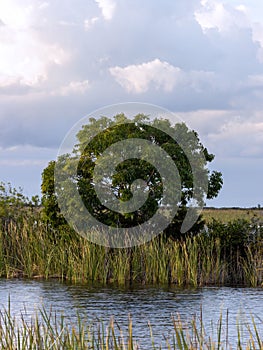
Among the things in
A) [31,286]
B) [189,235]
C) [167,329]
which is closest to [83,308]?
[167,329]

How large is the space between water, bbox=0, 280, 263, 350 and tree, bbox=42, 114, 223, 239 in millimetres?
2248

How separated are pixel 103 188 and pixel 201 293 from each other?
12.7 ft

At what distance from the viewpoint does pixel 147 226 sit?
56.3 feet

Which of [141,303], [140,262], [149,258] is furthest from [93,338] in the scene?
[140,262]

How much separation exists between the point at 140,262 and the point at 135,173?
1.99 meters

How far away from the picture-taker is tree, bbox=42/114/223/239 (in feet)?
55.3

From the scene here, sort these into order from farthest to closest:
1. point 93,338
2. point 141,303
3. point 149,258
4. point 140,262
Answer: point 140,262
point 149,258
point 141,303
point 93,338

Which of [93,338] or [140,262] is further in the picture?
[140,262]

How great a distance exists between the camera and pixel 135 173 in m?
16.7

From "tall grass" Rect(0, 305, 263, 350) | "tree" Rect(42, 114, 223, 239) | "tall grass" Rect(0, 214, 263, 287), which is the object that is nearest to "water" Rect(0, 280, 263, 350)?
"tall grass" Rect(0, 305, 263, 350)

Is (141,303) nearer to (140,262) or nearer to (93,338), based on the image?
(140,262)

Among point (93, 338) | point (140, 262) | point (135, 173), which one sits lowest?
A: point (93, 338)

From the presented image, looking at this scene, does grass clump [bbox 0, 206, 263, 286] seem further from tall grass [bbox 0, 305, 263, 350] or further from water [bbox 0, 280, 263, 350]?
tall grass [bbox 0, 305, 263, 350]

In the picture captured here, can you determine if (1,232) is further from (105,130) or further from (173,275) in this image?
(173,275)
